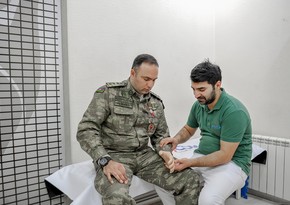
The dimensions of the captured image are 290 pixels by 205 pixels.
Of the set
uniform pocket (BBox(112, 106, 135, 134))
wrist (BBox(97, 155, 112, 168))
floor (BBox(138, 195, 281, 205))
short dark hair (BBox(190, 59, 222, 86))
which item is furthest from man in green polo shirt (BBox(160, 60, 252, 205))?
floor (BBox(138, 195, 281, 205))

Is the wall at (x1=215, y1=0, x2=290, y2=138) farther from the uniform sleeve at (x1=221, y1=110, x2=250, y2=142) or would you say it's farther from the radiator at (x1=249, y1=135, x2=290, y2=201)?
the uniform sleeve at (x1=221, y1=110, x2=250, y2=142)

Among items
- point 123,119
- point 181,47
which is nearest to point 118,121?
point 123,119

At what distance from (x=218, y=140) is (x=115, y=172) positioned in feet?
2.59

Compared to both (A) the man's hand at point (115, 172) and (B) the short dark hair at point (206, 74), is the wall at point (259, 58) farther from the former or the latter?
(A) the man's hand at point (115, 172)

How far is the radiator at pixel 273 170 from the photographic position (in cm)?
233

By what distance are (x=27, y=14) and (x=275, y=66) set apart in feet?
7.28

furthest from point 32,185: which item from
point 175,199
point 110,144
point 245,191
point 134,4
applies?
point 245,191

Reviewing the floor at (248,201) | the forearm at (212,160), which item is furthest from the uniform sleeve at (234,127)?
the floor at (248,201)

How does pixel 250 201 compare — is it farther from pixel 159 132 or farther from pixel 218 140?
pixel 159 132

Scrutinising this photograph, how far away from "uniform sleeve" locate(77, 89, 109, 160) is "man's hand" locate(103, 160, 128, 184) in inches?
3.3

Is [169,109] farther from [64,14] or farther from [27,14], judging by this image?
[27,14]

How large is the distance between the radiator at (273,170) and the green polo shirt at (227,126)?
72 centimetres

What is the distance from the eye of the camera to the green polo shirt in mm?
1649

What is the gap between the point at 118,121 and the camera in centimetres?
167
